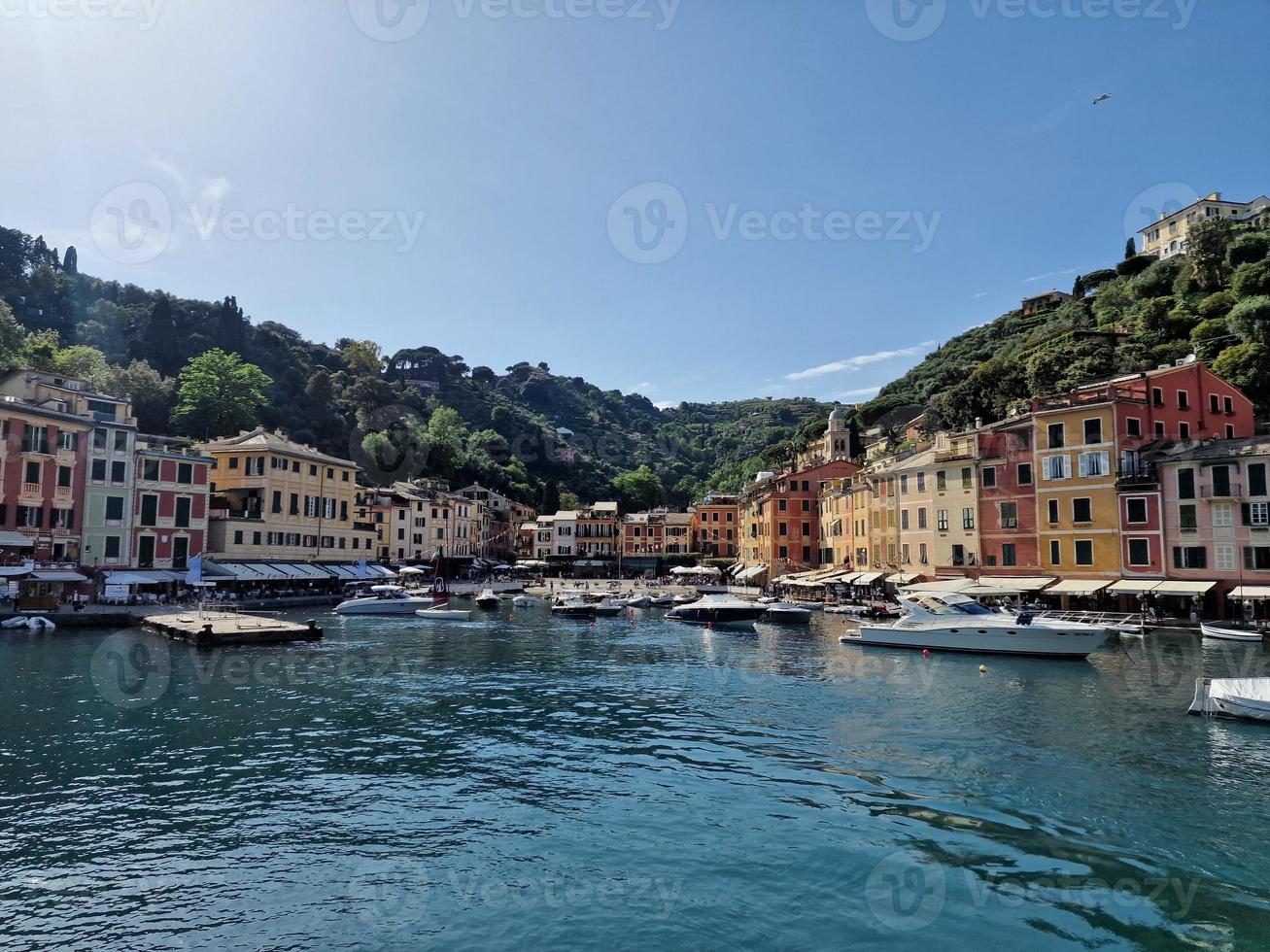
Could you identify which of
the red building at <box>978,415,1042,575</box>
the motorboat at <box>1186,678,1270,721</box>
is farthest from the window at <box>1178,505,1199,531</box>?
the motorboat at <box>1186,678,1270,721</box>

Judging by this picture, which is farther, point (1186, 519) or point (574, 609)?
point (574, 609)

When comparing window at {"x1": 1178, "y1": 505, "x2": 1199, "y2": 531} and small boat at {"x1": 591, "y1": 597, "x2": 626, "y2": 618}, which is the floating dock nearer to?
small boat at {"x1": 591, "y1": 597, "x2": 626, "y2": 618}

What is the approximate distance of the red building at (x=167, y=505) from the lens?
54.7 metres

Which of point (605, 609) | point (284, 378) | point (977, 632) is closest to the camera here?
point (977, 632)

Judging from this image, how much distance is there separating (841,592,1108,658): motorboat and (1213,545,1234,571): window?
45.2 feet

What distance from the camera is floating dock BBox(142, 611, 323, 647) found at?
124ft

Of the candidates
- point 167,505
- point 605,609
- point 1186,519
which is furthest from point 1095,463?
point 167,505

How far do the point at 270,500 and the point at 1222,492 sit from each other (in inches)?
2793

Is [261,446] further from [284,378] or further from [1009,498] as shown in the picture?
[284,378]

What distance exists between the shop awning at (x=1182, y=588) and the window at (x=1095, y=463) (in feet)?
24.9

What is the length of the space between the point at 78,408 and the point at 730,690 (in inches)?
1946

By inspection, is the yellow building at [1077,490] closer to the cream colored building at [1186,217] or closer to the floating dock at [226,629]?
the floating dock at [226,629]

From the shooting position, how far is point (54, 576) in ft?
150

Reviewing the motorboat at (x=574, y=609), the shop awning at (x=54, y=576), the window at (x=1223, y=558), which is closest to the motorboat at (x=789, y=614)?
the motorboat at (x=574, y=609)
